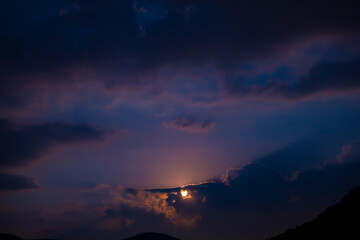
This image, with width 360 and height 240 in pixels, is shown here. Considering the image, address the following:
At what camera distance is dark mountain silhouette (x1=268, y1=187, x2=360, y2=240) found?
149 feet

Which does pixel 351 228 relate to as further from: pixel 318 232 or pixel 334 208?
pixel 334 208

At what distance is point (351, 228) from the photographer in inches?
1773

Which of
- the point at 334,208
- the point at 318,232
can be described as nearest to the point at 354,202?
the point at 334,208

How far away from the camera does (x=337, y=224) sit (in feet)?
164

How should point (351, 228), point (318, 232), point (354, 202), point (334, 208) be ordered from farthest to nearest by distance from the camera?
point (334, 208) → point (354, 202) → point (318, 232) → point (351, 228)

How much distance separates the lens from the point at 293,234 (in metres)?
60.3

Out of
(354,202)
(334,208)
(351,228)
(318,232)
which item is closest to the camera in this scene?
(351,228)

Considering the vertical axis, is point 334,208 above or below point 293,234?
above

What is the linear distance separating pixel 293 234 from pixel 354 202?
14111 mm

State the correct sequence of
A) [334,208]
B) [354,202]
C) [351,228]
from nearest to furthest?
[351,228] → [354,202] → [334,208]

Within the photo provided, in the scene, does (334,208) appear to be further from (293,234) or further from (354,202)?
(293,234)

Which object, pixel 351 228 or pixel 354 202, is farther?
pixel 354 202

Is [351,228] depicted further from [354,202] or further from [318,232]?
[354,202]

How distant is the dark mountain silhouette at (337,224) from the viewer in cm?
4544
